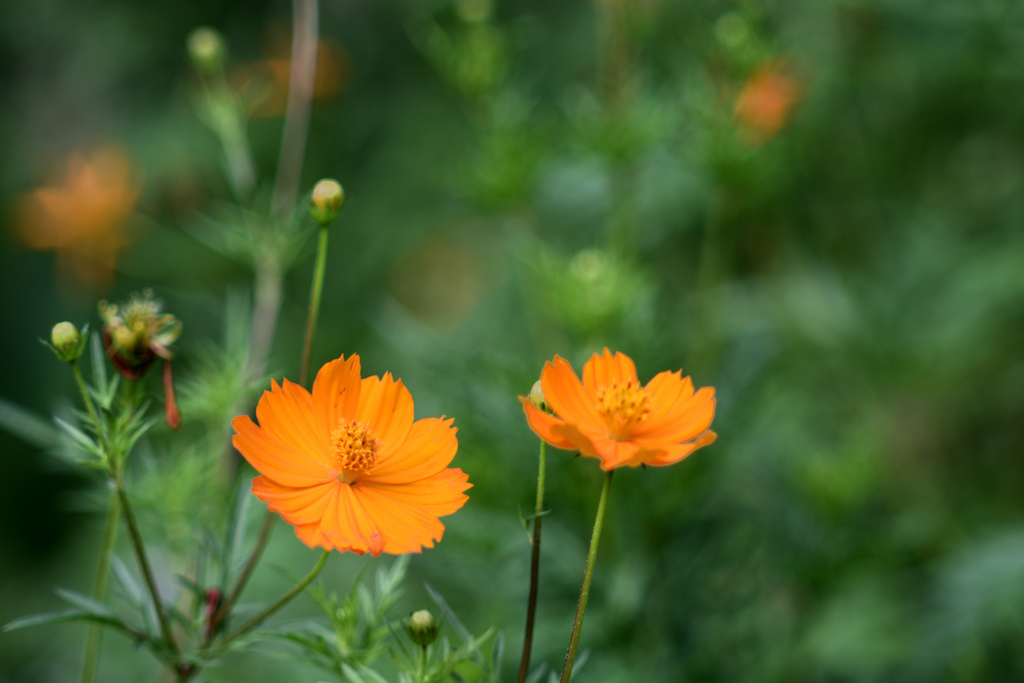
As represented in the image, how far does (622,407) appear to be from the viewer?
0.42 m

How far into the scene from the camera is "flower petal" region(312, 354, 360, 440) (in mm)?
412

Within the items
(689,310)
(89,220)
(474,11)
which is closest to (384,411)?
(474,11)

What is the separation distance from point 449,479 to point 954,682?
0.77m

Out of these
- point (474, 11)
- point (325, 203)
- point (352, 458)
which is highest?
point (474, 11)

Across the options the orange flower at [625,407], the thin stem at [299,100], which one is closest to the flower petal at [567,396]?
the orange flower at [625,407]

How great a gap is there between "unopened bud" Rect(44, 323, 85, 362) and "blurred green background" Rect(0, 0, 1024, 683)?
180mm

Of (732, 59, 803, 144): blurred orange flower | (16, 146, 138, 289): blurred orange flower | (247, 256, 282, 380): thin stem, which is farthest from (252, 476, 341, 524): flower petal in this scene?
(16, 146, 138, 289): blurred orange flower

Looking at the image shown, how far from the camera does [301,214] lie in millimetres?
673

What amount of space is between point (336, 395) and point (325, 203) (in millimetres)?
105

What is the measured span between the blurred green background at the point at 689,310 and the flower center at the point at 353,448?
0.10 m

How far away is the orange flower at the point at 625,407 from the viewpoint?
1.33 feet

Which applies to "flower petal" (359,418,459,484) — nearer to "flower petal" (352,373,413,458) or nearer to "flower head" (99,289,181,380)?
"flower petal" (352,373,413,458)

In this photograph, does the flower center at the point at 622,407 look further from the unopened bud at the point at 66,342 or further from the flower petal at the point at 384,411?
the unopened bud at the point at 66,342

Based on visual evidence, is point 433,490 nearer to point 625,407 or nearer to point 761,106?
point 625,407
